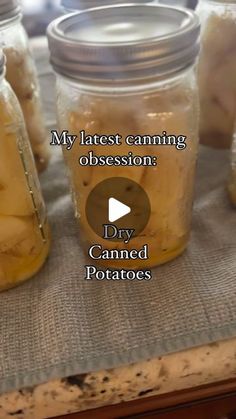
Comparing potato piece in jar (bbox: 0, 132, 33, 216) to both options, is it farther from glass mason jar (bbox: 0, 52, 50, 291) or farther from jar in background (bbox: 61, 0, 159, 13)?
jar in background (bbox: 61, 0, 159, 13)

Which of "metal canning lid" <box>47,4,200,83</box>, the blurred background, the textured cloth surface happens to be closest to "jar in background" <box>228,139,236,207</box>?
the textured cloth surface

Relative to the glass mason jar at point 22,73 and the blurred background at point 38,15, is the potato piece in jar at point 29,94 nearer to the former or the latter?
the glass mason jar at point 22,73

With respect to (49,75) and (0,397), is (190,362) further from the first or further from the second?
(49,75)

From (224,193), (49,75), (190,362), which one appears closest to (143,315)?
(190,362)

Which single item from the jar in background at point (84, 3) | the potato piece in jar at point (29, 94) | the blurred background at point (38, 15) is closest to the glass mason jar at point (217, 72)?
the jar in background at point (84, 3)

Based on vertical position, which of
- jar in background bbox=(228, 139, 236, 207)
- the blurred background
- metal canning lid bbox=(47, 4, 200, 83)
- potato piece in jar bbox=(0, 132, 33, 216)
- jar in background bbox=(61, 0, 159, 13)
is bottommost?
the blurred background

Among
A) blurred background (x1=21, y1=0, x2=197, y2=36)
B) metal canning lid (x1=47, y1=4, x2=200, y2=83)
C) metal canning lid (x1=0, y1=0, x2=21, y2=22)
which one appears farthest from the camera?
blurred background (x1=21, y1=0, x2=197, y2=36)

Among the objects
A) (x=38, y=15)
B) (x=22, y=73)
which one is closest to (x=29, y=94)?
(x=22, y=73)
